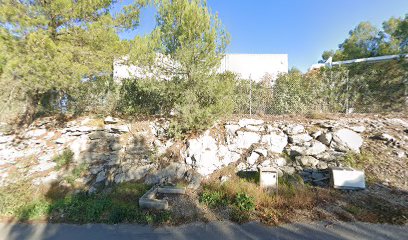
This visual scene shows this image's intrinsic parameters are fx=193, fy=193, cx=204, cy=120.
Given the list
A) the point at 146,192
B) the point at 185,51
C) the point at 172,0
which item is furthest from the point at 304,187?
the point at 172,0

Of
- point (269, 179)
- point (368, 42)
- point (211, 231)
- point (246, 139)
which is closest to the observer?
point (211, 231)

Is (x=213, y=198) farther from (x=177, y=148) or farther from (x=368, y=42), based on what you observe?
(x=368, y=42)

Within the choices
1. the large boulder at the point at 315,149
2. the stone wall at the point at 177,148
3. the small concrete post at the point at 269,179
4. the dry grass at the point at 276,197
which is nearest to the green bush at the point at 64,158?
the stone wall at the point at 177,148

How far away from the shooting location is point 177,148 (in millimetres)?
6328

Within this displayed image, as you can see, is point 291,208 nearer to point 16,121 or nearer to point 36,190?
point 36,190

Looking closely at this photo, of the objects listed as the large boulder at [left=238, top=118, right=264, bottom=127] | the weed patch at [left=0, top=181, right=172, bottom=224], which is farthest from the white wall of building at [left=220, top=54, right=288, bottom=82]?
the weed patch at [left=0, top=181, right=172, bottom=224]

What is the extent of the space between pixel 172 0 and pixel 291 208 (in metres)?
6.78

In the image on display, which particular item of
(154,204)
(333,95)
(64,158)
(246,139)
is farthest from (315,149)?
(64,158)

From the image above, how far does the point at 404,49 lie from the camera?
27.9 feet

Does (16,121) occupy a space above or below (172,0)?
below

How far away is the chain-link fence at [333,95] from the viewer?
8.27 meters

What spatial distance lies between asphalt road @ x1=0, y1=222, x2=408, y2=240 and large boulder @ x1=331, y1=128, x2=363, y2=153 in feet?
8.93

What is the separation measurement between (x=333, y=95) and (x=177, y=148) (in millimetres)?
7148

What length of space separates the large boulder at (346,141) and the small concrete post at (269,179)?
2563 mm
